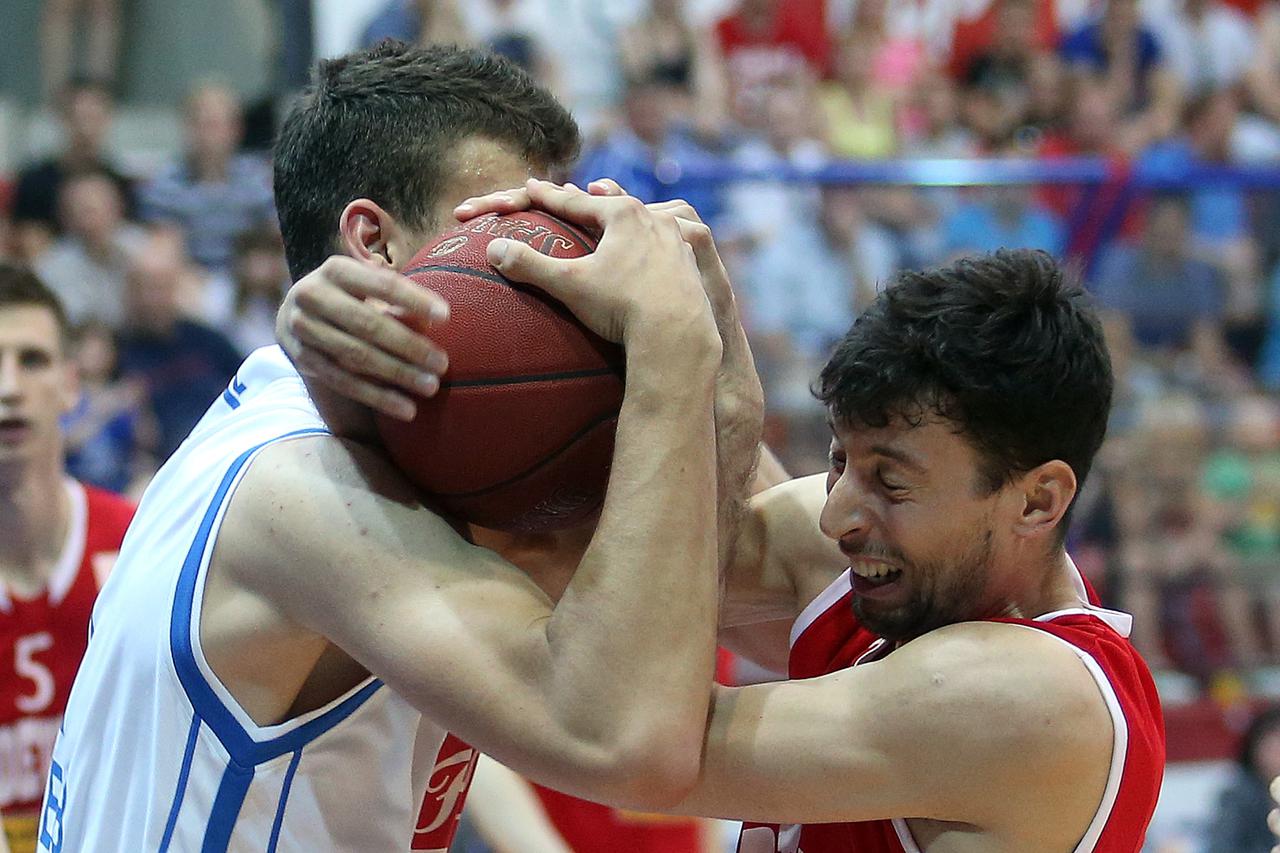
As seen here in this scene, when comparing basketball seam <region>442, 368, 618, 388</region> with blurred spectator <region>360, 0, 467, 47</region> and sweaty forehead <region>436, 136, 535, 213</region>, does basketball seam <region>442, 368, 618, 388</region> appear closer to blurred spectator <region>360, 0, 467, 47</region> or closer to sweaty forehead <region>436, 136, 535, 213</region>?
sweaty forehead <region>436, 136, 535, 213</region>

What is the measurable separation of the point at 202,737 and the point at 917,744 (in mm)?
896

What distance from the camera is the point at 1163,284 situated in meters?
6.75

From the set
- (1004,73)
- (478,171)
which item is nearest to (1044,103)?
(1004,73)

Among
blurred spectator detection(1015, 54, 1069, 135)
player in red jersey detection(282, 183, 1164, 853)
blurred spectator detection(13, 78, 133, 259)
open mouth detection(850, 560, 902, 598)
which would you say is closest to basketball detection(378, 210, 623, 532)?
player in red jersey detection(282, 183, 1164, 853)

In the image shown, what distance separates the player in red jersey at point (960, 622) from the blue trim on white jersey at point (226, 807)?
1.77 ft

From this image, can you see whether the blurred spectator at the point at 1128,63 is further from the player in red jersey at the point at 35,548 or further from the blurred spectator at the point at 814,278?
the player in red jersey at the point at 35,548

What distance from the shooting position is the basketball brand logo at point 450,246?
1.92 metres

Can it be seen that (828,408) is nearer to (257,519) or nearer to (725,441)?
(725,441)

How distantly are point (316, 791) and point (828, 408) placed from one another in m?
0.87

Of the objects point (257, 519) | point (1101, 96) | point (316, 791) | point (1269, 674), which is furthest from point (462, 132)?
point (1101, 96)

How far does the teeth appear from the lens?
2178 millimetres

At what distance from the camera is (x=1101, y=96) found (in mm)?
8633

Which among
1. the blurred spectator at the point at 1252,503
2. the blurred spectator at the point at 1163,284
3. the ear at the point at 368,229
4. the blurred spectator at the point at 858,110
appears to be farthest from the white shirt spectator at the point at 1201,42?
the ear at the point at 368,229

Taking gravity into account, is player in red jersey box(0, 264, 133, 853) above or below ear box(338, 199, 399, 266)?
below
